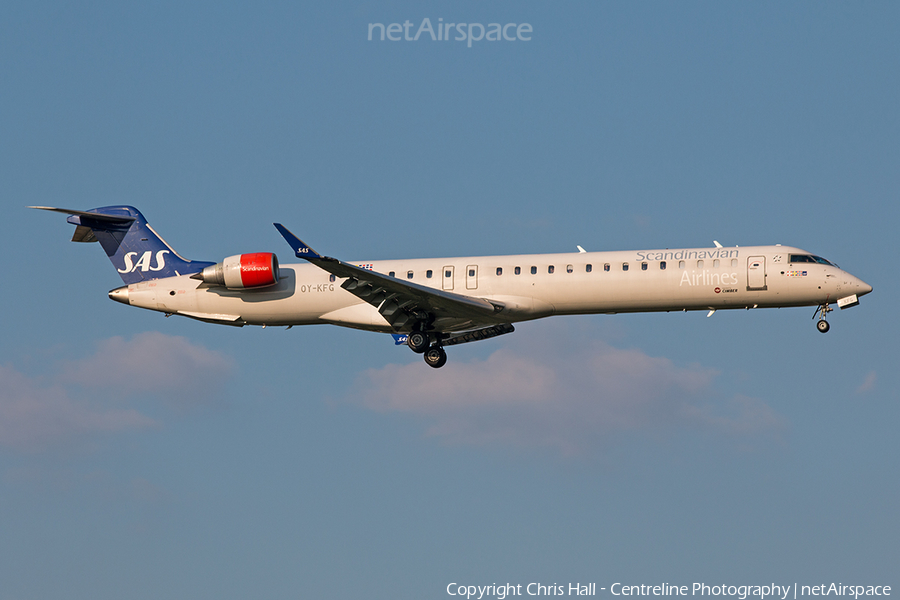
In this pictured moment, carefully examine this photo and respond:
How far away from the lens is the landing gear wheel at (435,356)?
37.1 m

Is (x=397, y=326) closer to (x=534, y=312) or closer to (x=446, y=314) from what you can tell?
(x=446, y=314)

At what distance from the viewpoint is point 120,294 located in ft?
124

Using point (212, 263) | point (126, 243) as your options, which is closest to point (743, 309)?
point (212, 263)

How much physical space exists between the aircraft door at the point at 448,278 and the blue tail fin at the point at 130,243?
8387 mm

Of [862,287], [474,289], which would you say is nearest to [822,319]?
[862,287]

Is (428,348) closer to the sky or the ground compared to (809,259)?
closer to the ground

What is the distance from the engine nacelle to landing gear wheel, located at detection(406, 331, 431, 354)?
475cm

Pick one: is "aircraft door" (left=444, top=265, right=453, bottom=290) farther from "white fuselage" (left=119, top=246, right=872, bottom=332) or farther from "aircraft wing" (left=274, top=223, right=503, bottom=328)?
"aircraft wing" (left=274, top=223, right=503, bottom=328)

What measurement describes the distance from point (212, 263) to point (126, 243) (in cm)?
327

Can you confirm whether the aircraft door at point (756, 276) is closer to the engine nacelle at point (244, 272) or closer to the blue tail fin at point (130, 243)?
the engine nacelle at point (244, 272)

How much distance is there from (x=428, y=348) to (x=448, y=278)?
2.71 meters

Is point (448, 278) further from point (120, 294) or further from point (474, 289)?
point (120, 294)

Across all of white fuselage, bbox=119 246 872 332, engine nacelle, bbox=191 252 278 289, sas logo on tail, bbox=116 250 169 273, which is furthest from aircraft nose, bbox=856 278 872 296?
sas logo on tail, bbox=116 250 169 273

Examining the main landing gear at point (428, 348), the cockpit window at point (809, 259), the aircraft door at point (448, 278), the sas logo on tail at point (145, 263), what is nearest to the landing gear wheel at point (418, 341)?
the main landing gear at point (428, 348)
